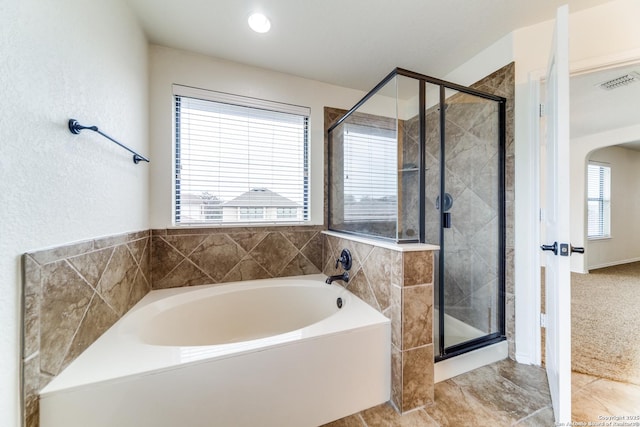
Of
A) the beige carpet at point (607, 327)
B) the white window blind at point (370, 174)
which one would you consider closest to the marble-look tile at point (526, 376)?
the beige carpet at point (607, 327)

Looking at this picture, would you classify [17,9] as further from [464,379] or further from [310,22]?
[464,379]

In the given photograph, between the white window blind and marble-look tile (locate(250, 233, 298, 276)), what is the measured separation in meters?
0.61

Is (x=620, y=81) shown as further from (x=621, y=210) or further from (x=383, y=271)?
(x=621, y=210)

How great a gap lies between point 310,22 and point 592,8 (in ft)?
5.78

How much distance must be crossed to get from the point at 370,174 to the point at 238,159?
45.8 inches

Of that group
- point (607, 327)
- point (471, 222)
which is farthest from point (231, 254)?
point (607, 327)

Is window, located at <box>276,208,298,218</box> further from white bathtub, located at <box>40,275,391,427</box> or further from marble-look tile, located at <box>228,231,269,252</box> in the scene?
white bathtub, located at <box>40,275,391,427</box>

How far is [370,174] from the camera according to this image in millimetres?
2002

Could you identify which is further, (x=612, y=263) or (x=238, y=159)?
(x=612, y=263)

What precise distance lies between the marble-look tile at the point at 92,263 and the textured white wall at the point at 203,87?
26.5 inches

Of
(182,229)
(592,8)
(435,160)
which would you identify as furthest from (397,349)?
(592,8)

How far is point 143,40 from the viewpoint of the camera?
5.55ft

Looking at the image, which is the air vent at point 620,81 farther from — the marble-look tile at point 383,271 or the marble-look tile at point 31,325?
the marble-look tile at point 31,325

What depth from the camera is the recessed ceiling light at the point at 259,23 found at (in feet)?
5.04
